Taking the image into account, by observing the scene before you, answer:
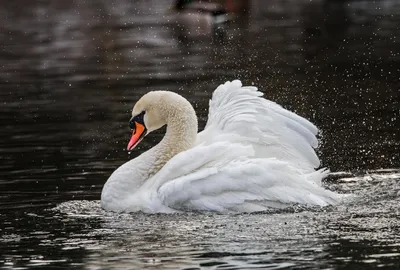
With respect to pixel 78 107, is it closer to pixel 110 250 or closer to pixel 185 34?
pixel 110 250

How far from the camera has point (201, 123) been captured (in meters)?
16.1

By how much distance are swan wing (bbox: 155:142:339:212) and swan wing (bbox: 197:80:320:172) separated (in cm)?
71

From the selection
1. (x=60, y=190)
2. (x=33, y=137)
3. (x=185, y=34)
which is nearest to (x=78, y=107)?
(x=33, y=137)

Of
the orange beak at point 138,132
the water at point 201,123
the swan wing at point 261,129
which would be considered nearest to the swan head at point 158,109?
the orange beak at point 138,132

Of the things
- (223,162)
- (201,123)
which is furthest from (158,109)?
(201,123)

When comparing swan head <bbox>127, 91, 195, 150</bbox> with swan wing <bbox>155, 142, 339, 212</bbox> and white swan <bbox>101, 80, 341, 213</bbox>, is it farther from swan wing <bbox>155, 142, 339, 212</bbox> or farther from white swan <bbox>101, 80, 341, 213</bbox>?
swan wing <bbox>155, 142, 339, 212</bbox>

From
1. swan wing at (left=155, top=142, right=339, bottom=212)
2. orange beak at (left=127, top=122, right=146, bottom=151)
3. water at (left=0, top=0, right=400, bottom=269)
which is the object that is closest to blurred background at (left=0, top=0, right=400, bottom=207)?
water at (left=0, top=0, right=400, bottom=269)

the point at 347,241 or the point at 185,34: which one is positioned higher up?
the point at 185,34

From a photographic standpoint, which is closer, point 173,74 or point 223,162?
point 223,162

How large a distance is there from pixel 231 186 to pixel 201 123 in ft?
18.6

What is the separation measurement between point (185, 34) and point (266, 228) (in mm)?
20188

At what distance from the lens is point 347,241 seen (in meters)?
9.41

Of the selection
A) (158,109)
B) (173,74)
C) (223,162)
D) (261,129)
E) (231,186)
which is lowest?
(231,186)

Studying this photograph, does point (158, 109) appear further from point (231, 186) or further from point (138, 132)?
point (231, 186)
